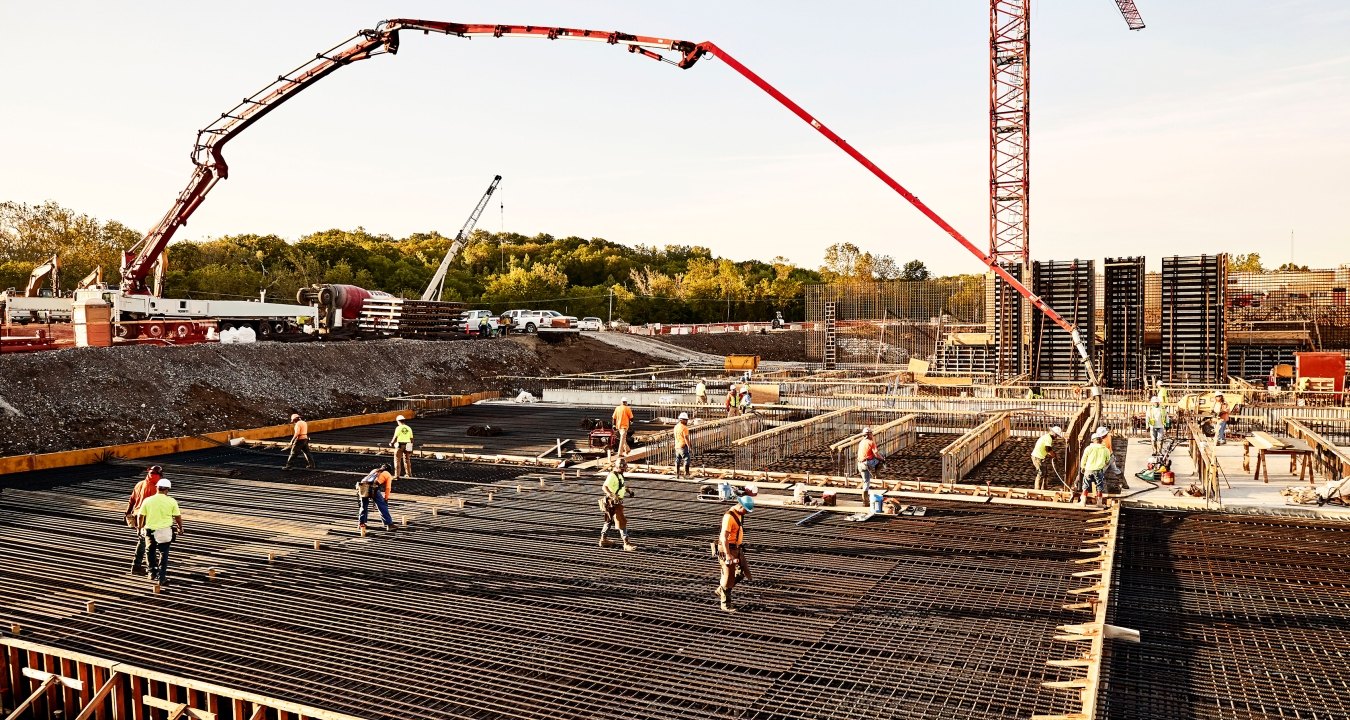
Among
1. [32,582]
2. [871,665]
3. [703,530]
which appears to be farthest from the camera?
[703,530]

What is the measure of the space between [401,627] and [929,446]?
50.9ft

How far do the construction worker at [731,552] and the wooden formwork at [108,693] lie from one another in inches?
156

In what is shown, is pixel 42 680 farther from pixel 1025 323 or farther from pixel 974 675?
pixel 1025 323

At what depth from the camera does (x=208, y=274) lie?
52.5 metres

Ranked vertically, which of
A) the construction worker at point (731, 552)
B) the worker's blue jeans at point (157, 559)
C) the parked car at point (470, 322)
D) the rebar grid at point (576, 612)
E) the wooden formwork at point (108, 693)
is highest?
the parked car at point (470, 322)

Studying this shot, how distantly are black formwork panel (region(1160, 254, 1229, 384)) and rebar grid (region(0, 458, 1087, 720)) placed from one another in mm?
20843

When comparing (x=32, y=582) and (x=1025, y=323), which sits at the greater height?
(x=1025, y=323)

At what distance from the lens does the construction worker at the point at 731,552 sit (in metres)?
9.05

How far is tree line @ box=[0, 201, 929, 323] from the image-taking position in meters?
47.8

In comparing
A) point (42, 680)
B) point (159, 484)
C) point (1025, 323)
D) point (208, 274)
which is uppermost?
point (208, 274)

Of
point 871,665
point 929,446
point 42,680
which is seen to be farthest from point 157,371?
point 871,665

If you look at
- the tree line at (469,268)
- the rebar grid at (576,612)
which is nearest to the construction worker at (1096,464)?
the rebar grid at (576,612)

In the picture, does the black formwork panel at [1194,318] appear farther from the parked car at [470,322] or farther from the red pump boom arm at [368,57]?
the parked car at [470,322]

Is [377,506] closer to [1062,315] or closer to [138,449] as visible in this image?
[138,449]
